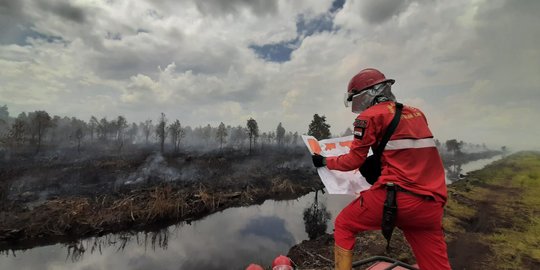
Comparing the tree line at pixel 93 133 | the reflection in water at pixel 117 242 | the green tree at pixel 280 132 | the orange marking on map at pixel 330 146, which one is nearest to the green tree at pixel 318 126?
the tree line at pixel 93 133

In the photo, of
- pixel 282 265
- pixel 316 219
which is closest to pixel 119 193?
pixel 316 219

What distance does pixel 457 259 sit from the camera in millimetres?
7949

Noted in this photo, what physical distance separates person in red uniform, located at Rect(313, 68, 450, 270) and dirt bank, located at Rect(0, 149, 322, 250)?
49.7ft

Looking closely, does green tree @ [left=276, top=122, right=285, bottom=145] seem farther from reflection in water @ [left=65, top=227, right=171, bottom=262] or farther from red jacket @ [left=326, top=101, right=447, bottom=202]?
red jacket @ [left=326, top=101, right=447, bottom=202]

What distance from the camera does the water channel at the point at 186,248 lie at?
10844mm

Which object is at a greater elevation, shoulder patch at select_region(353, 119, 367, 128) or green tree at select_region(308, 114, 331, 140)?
green tree at select_region(308, 114, 331, 140)

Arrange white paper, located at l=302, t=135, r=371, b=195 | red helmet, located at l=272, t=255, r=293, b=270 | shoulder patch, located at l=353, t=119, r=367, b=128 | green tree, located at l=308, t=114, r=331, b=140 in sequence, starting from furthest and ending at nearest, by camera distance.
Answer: green tree, located at l=308, t=114, r=331, b=140, red helmet, located at l=272, t=255, r=293, b=270, white paper, located at l=302, t=135, r=371, b=195, shoulder patch, located at l=353, t=119, r=367, b=128

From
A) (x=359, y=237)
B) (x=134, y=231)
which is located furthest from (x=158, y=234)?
(x=359, y=237)

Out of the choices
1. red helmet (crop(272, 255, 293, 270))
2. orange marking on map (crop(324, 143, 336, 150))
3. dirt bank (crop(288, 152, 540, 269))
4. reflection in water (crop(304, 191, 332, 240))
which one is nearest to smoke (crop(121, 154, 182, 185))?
reflection in water (crop(304, 191, 332, 240))

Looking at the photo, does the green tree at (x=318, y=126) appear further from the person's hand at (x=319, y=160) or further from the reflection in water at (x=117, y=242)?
the person's hand at (x=319, y=160)

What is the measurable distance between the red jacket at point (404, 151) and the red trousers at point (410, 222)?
11 centimetres

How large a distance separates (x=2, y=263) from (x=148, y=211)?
20.0 ft

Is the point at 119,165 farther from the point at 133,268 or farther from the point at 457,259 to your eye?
the point at 457,259

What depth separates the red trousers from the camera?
7.57 ft
